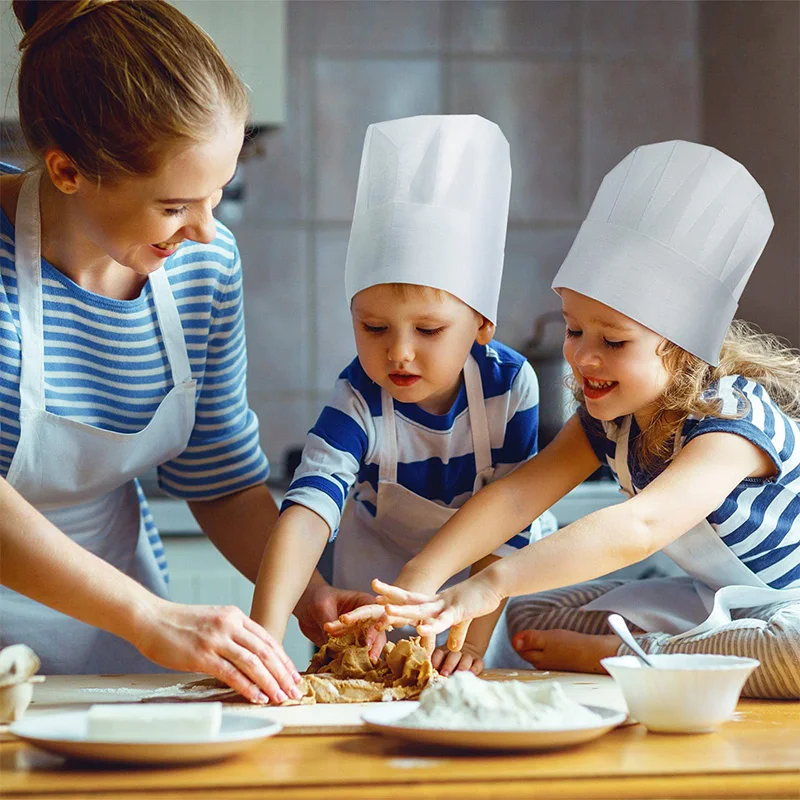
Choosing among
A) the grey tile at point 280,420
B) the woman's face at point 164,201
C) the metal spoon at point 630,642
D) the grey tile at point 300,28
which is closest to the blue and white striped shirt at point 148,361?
the woman's face at point 164,201

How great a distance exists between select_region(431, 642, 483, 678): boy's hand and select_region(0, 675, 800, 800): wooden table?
1.16 feet

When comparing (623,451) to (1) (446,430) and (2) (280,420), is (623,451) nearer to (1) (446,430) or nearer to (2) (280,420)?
(1) (446,430)

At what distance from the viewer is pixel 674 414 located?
3.61ft

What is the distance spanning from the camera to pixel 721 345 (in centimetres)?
114

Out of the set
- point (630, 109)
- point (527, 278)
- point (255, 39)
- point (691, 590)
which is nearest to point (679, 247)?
point (691, 590)

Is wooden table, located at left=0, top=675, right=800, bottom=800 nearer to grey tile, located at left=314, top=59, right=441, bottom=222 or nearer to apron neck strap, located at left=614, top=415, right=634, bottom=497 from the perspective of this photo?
apron neck strap, located at left=614, top=415, right=634, bottom=497

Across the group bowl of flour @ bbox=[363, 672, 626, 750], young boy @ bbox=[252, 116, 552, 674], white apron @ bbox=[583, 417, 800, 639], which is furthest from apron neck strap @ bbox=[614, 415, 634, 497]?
bowl of flour @ bbox=[363, 672, 626, 750]

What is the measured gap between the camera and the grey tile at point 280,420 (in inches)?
102

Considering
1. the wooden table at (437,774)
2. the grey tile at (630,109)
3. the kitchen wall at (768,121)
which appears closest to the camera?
the wooden table at (437,774)

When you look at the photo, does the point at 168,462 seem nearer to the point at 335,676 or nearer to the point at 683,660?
the point at 335,676

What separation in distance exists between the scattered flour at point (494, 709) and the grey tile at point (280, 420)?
1.89 meters

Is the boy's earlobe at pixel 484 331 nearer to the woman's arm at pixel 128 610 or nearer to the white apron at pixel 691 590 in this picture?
the white apron at pixel 691 590

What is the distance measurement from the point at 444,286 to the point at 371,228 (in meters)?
0.11

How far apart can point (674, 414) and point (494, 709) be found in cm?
51
